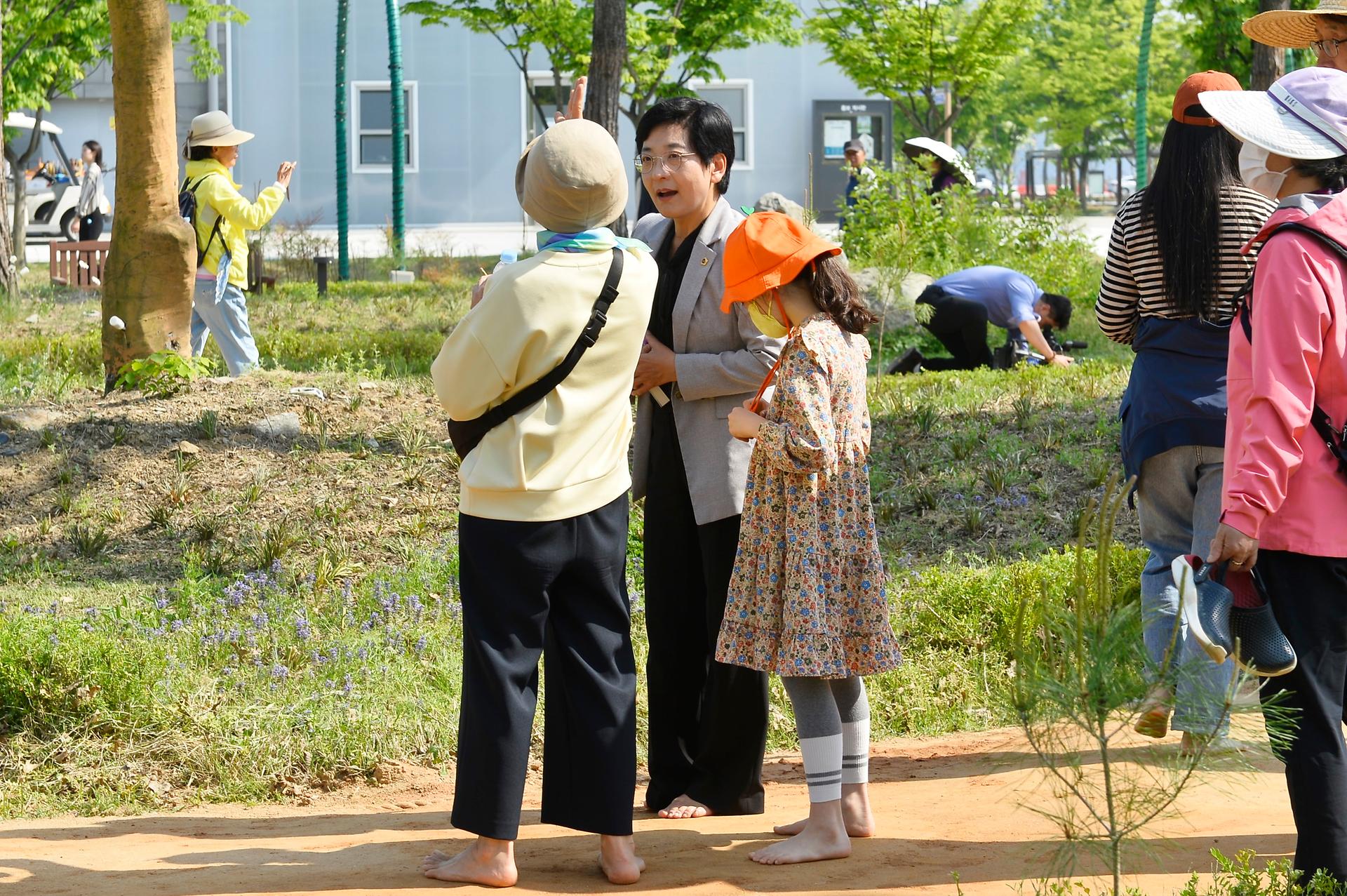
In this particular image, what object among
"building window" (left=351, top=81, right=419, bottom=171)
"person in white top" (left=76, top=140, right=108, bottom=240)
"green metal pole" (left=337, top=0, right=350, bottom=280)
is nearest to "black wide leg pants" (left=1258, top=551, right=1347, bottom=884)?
"green metal pole" (left=337, top=0, right=350, bottom=280)

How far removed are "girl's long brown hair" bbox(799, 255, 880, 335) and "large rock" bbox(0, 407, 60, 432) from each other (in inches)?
212

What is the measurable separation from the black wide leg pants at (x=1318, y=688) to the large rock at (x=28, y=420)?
21.4ft

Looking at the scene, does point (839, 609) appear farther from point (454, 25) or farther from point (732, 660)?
point (454, 25)

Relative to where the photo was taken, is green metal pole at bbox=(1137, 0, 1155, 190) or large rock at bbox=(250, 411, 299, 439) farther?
green metal pole at bbox=(1137, 0, 1155, 190)

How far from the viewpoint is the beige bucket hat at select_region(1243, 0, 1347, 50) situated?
4906 millimetres

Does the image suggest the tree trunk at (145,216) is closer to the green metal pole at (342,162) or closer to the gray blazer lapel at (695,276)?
the gray blazer lapel at (695,276)

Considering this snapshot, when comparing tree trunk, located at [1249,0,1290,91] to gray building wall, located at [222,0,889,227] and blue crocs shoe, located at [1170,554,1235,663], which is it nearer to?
blue crocs shoe, located at [1170,554,1235,663]

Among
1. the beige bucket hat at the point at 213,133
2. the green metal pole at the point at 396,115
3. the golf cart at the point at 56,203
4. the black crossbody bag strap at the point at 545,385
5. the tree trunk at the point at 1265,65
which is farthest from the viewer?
the golf cart at the point at 56,203

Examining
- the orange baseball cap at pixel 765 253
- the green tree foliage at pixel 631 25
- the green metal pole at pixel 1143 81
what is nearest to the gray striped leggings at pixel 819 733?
the orange baseball cap at pixel 765 253

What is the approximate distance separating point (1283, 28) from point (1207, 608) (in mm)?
2747

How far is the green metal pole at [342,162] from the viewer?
1853 centimetres

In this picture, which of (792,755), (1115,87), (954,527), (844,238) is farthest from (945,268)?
(1115,87)

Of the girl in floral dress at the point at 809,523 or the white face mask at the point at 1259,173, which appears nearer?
the white face mask at the point at 1259,173

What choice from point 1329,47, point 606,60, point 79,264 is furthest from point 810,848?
point 79,264
